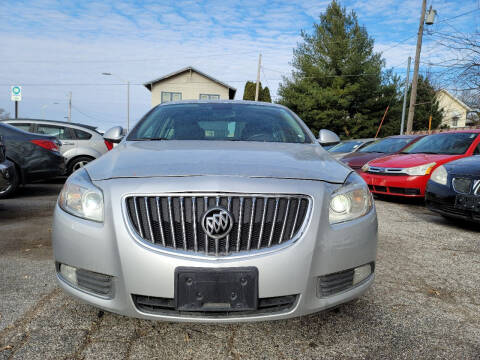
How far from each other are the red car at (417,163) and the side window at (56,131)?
6705 mm

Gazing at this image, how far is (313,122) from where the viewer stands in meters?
27.7

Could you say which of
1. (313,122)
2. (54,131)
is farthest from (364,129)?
(54,131)

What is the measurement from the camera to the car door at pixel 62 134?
8.88 metres

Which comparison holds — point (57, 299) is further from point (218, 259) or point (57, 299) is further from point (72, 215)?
point (218, 259)

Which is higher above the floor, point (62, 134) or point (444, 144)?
point (444, 144)

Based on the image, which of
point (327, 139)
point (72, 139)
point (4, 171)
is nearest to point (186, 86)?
point (72, 139)

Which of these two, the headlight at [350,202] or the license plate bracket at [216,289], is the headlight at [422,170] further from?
the license plate bracket at [216,289]

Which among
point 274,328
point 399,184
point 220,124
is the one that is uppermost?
point 220,124

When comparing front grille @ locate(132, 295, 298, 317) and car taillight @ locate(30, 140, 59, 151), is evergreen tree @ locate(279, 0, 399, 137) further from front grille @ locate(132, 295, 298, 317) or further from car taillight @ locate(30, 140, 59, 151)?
front grille @ locate(132, 295, 298, 317)

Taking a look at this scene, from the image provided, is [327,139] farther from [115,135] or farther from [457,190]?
[457,190]

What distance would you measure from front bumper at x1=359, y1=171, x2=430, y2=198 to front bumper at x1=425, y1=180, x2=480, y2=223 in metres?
1.43

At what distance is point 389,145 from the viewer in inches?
343

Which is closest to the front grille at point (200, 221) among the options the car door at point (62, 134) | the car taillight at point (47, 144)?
the car taillight at point (47, 144)

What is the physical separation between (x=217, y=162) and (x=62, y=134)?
8126 mm
